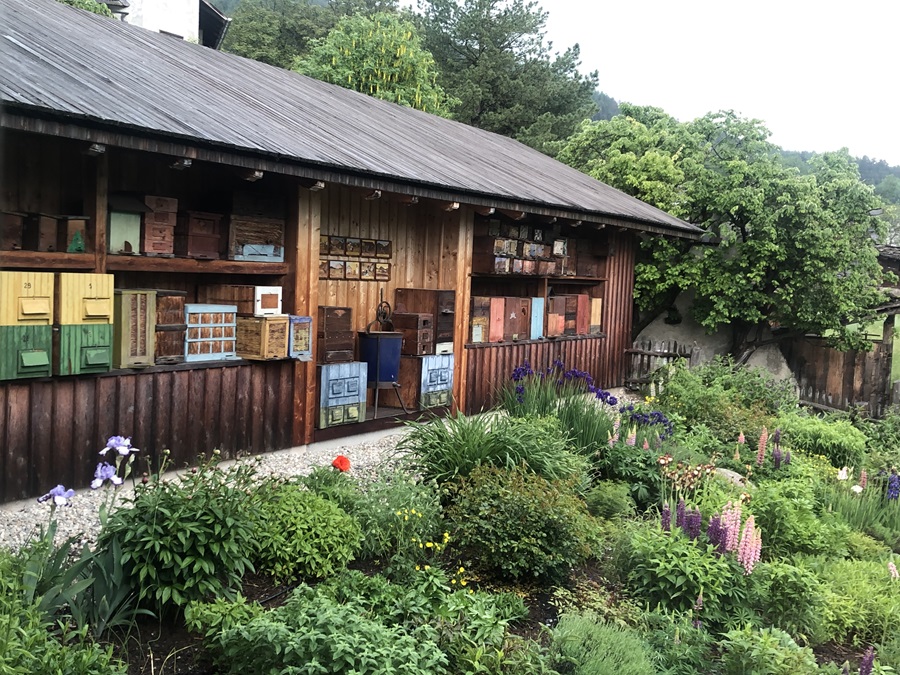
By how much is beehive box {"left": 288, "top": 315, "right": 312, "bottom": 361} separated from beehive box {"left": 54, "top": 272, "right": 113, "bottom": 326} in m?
2.00

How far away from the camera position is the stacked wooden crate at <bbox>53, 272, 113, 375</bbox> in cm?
618

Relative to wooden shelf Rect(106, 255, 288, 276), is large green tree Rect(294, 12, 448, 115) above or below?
above

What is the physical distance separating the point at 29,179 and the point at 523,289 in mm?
8630

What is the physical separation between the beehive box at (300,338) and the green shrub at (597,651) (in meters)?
4.74

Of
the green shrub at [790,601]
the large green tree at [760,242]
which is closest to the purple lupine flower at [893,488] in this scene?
the green shrub at [790,601]

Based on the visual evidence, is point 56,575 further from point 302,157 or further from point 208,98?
point 208,98

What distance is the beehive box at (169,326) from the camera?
712cm

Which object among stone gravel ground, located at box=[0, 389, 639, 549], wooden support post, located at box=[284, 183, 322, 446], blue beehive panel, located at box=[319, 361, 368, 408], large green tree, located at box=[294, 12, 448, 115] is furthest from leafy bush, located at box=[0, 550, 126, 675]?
large green tree, located at box=[294, 12, 448, 115]

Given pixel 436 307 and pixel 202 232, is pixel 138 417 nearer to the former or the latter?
pixel 202 232

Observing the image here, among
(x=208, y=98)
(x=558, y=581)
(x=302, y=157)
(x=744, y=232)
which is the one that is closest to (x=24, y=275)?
(x=302, y=157)

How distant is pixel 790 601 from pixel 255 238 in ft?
18.4

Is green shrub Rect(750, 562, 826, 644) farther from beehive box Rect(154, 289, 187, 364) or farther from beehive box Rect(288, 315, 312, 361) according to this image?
beehive box Rect(154, 289, 187, 364)

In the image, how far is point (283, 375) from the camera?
8.36 metres

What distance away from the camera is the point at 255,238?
793 cm
